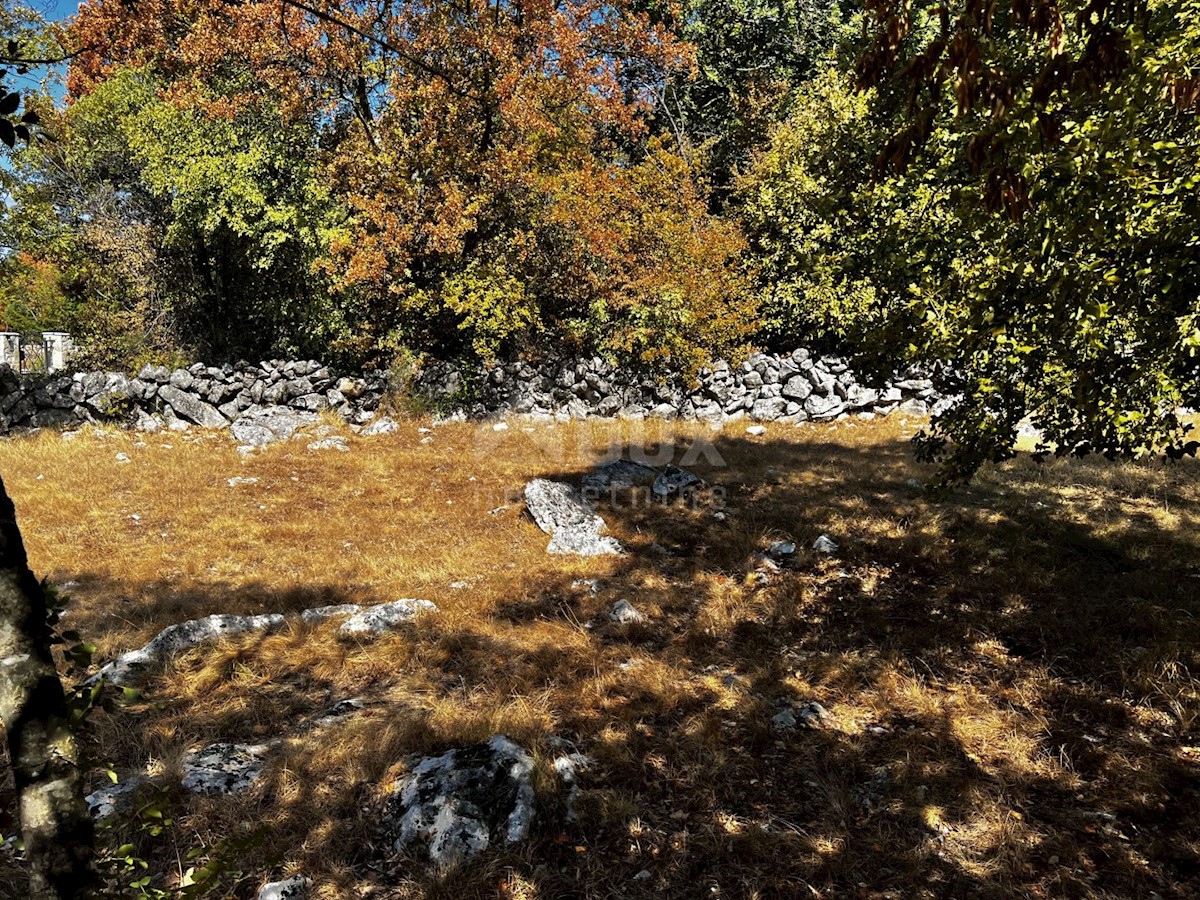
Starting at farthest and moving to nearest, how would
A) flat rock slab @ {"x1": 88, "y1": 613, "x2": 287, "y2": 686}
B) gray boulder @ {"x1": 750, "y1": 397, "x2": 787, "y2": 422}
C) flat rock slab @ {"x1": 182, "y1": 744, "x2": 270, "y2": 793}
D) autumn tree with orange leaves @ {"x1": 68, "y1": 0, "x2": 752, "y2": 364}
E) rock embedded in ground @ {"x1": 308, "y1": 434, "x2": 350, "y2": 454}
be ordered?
1. gray boulder @ {"x1": 750, "y1": 397, "x2": 787, "y2": 422}
2. autumn tree with orange leaves @ {"x1": 68, "y1": 0, "x2": 752, "y2": 364}
3. rock embedded in ground @ {"x1": 308, "y1": 434, "x2": 350, "y2": 454}
4. flat rock slab @ {"x1": 88, "y1": 613, "x2": 287, "y2": 686}
5. flat rock slab @ {"x1": 182, "y1": 744, "x2": 270, "y2": 793}

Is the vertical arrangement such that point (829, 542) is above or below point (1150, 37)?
below

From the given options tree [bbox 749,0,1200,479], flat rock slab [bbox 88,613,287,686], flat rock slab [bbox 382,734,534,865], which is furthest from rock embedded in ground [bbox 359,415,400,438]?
flat rock slab [bbox 382,734,534,865]

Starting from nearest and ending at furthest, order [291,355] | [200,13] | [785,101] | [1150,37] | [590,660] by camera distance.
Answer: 1. [1150,37]
2. [590,660]
3. [200,13]
4. [291,355]
5. [785,101]

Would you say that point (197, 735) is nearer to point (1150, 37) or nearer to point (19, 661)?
point (19, 661)

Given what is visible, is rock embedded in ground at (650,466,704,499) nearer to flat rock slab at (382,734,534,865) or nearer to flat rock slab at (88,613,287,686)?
flat rock slab at (88,613,287,686)

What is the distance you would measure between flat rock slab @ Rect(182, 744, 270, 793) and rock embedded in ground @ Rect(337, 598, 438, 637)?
202 centimetres

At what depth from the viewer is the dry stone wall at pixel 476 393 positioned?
683 inches

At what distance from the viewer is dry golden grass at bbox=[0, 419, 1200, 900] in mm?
3965

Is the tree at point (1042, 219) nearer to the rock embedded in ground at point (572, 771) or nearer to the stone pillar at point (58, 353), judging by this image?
the rock embedded in ground at point (572, 771)

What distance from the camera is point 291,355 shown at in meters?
20.4

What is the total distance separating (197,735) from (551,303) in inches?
682

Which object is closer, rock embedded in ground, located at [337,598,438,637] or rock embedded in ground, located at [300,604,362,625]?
rock embedded in ground, located at [337,598,438,637]

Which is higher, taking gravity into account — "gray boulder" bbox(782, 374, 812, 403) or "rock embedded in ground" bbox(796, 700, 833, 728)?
"gray boulder" bbox(782, 374, 812, 403)

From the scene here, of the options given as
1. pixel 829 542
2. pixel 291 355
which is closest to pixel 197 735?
pixel 829 542
